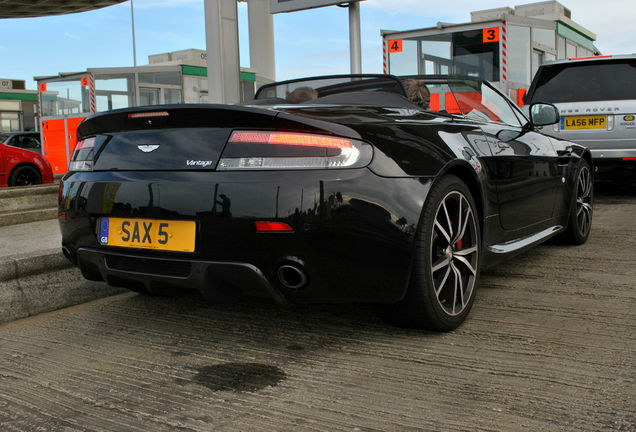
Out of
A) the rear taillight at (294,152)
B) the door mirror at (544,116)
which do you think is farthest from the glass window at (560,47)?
the rear taillight at (294,152)

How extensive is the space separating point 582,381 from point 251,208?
1.39m

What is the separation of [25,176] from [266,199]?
28.3 ft

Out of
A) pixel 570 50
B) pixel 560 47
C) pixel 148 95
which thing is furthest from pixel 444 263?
pixel 148 95

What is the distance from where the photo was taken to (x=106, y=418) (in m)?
2.17

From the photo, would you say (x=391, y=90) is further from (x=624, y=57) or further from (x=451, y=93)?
(x=624, y=57)

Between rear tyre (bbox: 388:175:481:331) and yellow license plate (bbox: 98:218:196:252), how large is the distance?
957 mm

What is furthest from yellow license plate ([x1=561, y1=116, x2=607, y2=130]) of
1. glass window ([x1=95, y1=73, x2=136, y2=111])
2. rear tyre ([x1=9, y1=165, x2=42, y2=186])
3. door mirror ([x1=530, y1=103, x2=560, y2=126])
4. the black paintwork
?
glass window ([x1=95, y1=73, x2=136, y2=111])

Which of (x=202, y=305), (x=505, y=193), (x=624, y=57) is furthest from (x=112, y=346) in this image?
(x=624, y=57)

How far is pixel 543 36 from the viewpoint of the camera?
37.4ft

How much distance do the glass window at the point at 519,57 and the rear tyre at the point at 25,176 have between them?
7.67 metres

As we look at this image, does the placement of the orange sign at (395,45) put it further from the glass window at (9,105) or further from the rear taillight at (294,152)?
the glass window at (9,105)

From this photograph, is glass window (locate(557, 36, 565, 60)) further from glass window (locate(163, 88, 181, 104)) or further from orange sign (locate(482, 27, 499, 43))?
glass window (locate(163, 88, 181, 104))

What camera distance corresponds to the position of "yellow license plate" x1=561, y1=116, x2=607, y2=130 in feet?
26.2

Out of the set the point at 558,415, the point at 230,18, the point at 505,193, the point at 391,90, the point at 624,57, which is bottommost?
the point at 558,415
